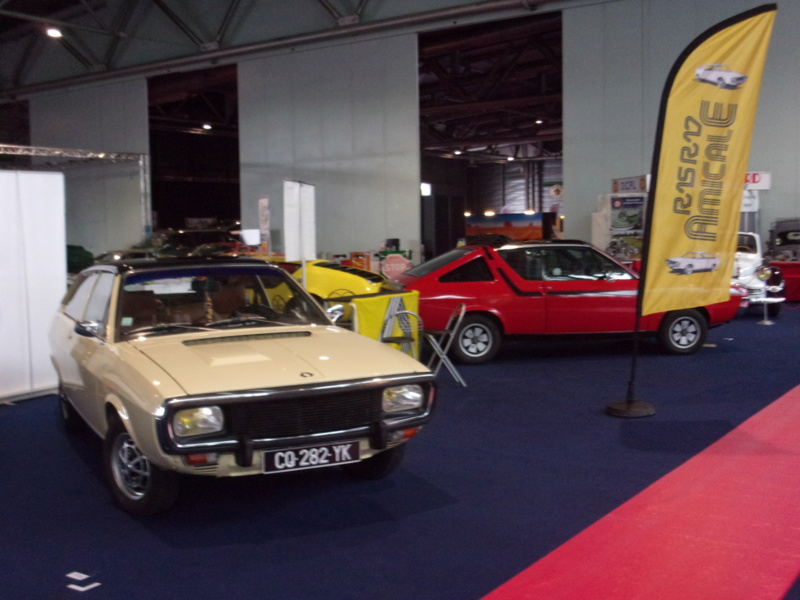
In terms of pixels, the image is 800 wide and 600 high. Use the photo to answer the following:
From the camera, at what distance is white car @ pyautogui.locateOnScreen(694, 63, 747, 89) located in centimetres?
568

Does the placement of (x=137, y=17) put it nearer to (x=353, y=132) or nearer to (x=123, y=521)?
(x=353, y=132)

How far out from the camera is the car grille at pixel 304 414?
3602 millimetres

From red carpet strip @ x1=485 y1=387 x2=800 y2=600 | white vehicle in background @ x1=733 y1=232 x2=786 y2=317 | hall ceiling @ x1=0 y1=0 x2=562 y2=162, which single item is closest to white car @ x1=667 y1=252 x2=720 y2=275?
red carpet strip @ x1=485 y1=387 x2=800 y2=600

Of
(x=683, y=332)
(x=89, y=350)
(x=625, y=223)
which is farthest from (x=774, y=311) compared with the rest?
Result: (x=89, y=350)

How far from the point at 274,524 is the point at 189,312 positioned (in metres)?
1.48

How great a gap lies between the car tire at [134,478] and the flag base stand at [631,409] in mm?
3654

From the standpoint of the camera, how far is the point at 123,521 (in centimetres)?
396

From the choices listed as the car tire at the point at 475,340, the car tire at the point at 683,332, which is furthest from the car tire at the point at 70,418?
the car tire at the point at 683,332

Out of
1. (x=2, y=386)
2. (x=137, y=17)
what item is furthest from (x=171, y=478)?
Answer: (x=137, y=17)

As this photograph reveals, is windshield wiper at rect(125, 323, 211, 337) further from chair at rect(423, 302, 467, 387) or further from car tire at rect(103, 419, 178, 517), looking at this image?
chair at rect(423, 302, 467, 387)

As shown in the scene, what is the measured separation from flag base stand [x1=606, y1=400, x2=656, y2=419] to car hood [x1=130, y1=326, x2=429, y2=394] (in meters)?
2.55

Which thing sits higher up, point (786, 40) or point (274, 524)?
point (786, 40)

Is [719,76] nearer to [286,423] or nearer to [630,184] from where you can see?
[286,423]

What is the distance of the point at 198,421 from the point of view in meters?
3.57
